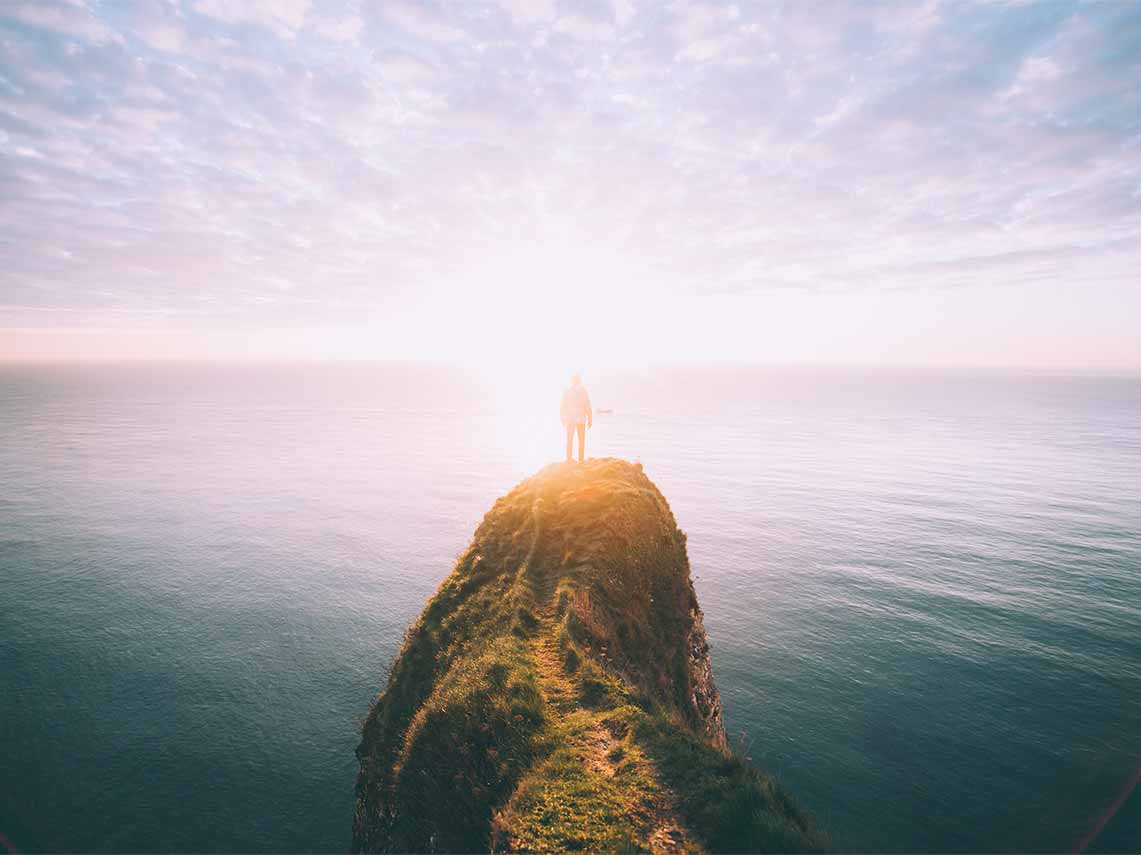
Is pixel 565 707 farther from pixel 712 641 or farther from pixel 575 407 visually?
pixel 712 641

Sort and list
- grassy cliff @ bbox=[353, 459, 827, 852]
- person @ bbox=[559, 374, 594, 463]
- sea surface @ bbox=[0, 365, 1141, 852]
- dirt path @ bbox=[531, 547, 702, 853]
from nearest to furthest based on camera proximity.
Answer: dirt path @ bbox=[531, 547, 702, 853] → grassy cliff @ bbox=[353, 459, 827, 852] → sea surface @ bbox=[0, 365, 1141, 852] → person @ bbox=[559, 374, 594, 463]

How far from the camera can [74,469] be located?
11094 centimetres

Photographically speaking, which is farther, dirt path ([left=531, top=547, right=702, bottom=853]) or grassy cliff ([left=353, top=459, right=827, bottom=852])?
grassy cliff ([left=353, top=459, right=827, bottom=852])

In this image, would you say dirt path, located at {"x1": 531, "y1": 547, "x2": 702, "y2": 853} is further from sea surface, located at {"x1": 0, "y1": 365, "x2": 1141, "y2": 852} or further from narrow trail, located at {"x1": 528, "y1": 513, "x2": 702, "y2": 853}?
sea surface, located at {"x1": 0, "y1": 365, "x2": 1141, "y2": 852}

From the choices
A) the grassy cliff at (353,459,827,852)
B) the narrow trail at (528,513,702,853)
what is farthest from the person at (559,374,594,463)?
the narrow trail at (528,513,702,853)

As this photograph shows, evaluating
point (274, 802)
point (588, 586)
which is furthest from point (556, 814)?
point (274, 802)

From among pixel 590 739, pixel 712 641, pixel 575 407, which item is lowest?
pixel 712 641

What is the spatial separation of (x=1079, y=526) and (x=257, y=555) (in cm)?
10999

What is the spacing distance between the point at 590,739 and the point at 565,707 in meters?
1.59

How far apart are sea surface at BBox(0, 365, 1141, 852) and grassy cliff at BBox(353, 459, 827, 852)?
14.1 m

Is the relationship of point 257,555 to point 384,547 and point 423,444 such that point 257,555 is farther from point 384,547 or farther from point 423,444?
point 423,444

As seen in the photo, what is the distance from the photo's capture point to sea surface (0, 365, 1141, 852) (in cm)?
2923

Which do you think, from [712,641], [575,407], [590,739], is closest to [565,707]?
[590,739]

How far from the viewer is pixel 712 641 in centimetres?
4738
